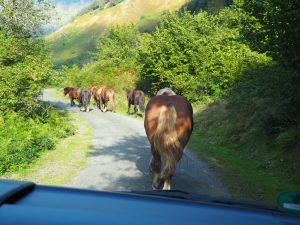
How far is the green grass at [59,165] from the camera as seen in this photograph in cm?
951

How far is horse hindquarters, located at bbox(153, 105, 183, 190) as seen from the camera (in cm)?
799

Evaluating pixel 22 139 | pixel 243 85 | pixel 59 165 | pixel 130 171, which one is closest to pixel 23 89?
pixel 22 139

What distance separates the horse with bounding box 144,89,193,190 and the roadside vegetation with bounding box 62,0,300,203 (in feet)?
5.33

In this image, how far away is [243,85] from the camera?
1673 centimetres

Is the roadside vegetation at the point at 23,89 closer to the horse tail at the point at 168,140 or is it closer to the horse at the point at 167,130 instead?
the horse at the point at 167,130

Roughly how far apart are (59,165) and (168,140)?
415cm

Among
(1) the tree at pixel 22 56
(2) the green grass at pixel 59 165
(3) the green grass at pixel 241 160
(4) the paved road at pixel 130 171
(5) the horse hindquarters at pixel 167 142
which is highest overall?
(1) the tree at pixel 22 56

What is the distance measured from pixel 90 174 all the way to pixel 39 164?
1.97 metres

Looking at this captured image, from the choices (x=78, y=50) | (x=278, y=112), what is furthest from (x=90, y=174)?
(x=78, y=50)

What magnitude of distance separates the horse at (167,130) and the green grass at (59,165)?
91.6 inches

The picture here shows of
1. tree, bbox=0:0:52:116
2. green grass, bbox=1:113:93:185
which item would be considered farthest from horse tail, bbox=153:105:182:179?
tree, bbox=0:0:52:116

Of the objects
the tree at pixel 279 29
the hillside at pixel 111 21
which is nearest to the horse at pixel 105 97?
the tree at pixel 279 29

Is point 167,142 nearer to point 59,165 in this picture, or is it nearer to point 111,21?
point 59,165

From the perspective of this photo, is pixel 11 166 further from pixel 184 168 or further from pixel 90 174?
pixel 184 168
